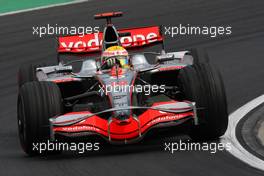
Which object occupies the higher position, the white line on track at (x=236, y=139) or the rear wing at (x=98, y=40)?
the rear wing at (x=98, y=40)

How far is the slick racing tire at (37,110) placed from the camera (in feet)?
37.0

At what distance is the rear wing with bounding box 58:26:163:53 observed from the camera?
48.7ft

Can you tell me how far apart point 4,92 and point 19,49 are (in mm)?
4890

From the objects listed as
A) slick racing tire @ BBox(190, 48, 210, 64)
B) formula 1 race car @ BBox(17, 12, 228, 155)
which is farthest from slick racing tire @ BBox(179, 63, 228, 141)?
slick racing tire @ BBox(190, 48, 210, 64)

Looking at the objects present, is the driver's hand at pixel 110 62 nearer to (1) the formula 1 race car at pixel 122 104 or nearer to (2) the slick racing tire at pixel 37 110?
(1) the formula 1 race car at pixel 122 104

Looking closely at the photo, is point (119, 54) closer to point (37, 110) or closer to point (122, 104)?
point (122, 104)

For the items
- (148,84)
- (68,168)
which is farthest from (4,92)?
(68,168)

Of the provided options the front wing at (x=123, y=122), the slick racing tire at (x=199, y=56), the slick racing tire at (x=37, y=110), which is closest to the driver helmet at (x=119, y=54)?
the slick racing tire at (x=199, y=56)

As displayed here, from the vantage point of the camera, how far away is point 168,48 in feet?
69.9

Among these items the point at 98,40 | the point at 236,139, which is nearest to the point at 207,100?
the point at 236,139

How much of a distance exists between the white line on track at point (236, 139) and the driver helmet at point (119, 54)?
1657 millimetres

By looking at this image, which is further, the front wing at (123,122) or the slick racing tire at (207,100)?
the slick racing tire at (207,100)

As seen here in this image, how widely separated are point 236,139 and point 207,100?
2.33 ft

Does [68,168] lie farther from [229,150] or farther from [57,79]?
[57,79]
